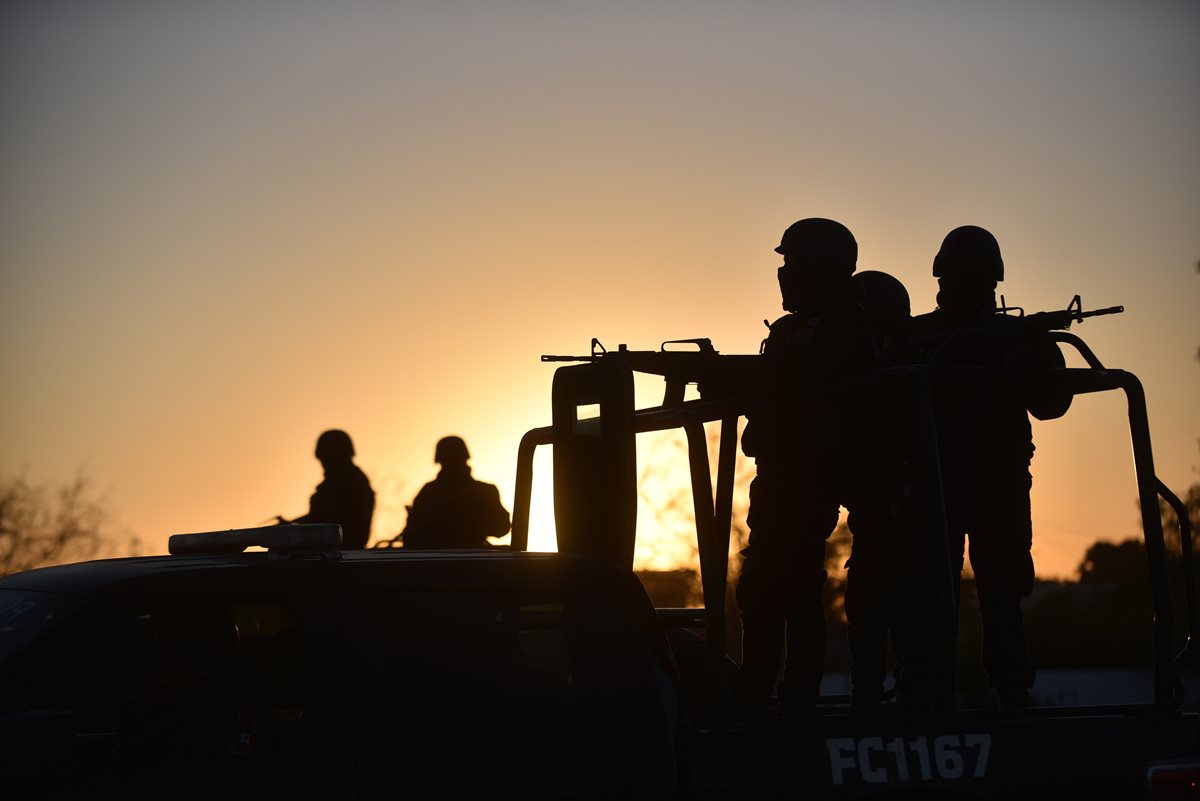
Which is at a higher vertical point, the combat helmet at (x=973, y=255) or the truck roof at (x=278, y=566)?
the combat helmet at (x=973, y=255)

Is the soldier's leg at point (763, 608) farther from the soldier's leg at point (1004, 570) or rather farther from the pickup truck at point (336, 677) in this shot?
the pickup truck at point (336, 677)

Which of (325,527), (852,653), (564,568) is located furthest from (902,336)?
(325,527)

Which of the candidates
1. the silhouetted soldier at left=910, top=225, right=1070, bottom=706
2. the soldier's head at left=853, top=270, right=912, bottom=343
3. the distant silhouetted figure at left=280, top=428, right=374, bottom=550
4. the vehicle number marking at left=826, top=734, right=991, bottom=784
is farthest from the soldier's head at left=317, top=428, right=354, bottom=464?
the vehicle number marking at left=826, top=734, right=991, bottom=784

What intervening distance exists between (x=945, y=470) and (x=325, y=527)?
2.71m

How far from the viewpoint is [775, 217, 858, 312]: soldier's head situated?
625 cm

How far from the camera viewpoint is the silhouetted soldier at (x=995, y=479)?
6.14 metres

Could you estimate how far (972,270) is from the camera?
6.85m

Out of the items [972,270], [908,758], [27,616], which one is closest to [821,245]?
[972,270]

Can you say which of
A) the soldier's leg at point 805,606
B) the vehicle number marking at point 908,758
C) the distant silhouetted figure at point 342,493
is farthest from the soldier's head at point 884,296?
the distant silhouetted figure at point 342,493

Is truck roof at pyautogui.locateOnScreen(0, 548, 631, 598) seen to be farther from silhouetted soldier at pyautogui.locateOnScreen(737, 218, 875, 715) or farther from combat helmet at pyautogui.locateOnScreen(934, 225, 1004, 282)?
combat helmet at pyautogui.locateOnScreen(934, 225, 1004, 282)

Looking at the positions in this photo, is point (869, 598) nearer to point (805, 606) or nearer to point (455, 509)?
point (805, 606)

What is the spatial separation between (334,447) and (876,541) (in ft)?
14.8

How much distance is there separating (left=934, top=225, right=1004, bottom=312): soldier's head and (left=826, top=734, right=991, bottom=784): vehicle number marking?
246 cm

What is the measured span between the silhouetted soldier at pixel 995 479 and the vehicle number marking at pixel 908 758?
4.08ft
